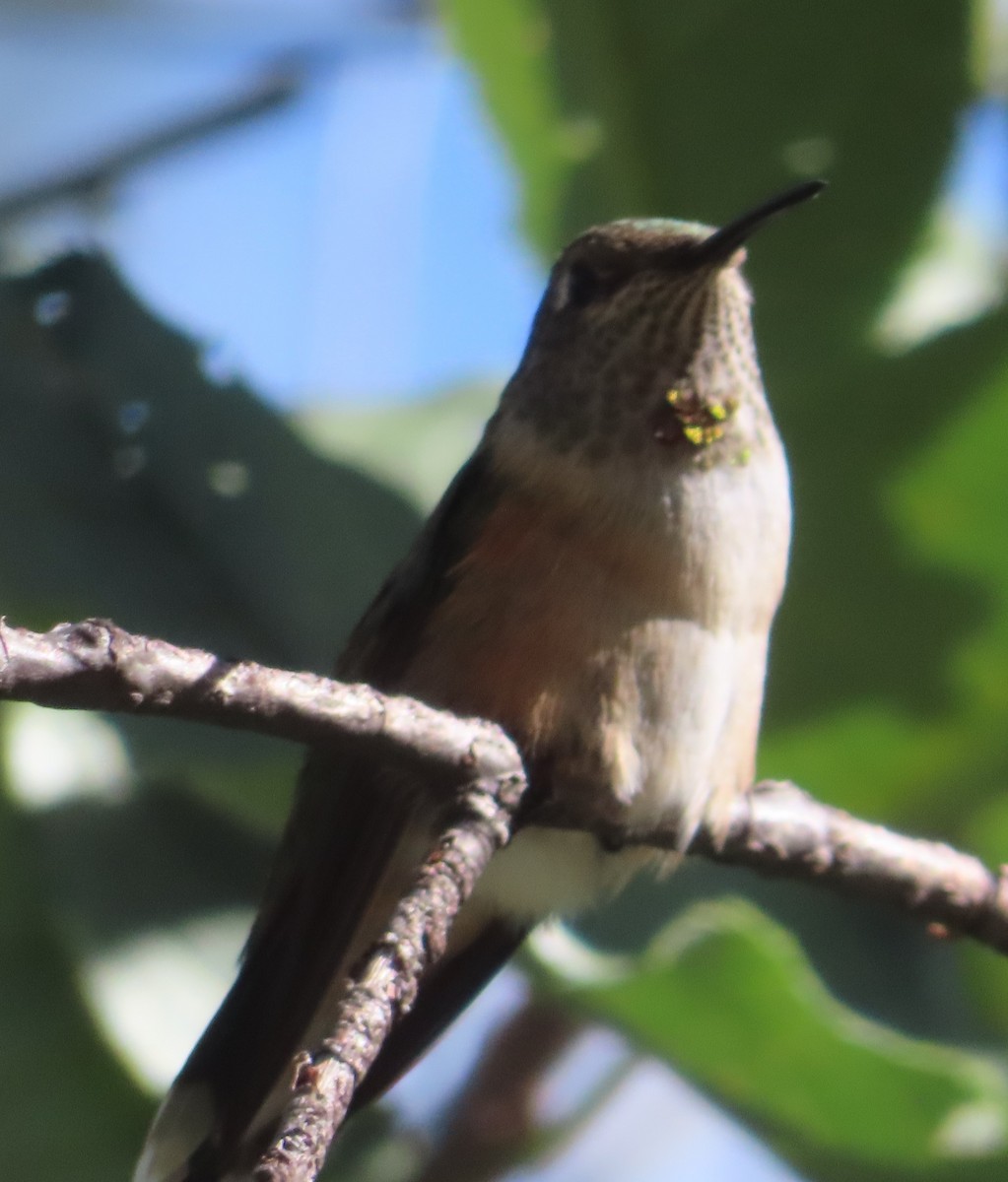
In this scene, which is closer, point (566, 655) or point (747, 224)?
point (566, 655)

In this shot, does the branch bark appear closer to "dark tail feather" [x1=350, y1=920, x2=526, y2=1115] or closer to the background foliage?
"dark tail feather" [x1=350, y1=920, x2=526, y2=1115]

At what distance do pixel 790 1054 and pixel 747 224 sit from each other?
138cm

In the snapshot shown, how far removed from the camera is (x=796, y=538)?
402cm

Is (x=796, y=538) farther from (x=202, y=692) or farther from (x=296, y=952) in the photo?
(x=202, y=692)

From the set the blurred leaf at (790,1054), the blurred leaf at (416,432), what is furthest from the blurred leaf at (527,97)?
the blurred leaf at (790,1054)

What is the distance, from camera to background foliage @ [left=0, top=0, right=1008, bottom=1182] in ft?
12.6

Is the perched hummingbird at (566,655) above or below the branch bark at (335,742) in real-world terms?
Result: above

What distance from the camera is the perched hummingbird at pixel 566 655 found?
2801 millimetres

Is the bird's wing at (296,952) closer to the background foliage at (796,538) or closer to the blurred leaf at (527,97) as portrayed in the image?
the background foliage at (796,538)

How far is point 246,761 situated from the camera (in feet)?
11.2

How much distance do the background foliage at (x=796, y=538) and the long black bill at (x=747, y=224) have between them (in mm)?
802

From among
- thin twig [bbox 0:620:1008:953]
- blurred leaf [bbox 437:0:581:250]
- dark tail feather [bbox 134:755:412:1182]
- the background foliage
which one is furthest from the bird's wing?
blurred leaf [bbox 437:0:581:250]

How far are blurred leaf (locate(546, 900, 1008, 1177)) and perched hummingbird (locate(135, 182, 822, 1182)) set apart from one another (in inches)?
7.6

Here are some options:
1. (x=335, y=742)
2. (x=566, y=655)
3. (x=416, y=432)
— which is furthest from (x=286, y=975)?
(x=416, y=432)
